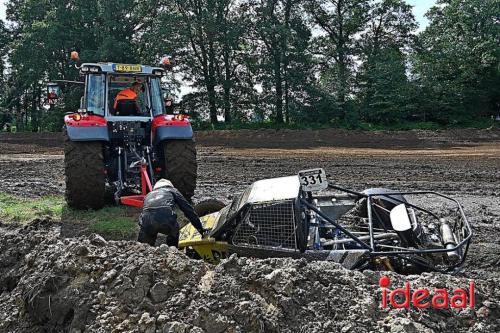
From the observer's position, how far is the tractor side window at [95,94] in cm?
855

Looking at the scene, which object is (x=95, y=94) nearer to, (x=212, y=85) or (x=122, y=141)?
(x=122, y=141)

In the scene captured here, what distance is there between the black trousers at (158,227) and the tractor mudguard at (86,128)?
279 cm

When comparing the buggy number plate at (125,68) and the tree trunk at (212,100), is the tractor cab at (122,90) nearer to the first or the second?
the buggy number plate at (125,68)

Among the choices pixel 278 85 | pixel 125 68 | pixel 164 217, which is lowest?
pixel 164 217

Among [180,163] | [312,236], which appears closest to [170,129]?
[180,163]

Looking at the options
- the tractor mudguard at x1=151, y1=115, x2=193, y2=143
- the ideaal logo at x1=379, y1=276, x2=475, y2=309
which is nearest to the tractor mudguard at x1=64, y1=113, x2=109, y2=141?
the tractor mudguard at x1=151, y1=115, x2=193, y2=143

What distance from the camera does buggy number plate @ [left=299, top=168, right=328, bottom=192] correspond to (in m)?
4.85

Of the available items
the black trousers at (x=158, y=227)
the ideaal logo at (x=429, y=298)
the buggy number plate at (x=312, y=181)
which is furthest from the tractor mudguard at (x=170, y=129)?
the ideaal logo at (x=429, y=298)

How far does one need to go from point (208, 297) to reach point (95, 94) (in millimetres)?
5758

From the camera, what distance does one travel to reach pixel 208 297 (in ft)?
12.0

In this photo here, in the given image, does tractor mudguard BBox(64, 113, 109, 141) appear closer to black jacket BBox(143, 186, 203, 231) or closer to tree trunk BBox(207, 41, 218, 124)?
black jacket BBox(143, 186, 203, 231)

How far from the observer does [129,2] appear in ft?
88.9

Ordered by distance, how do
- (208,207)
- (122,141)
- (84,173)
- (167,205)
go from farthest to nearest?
1. (122,141)
2. (84,173)
3. (208,207)
4. (167,205)

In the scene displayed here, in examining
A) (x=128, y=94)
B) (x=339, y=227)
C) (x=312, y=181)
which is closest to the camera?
(x=339, y=227)
